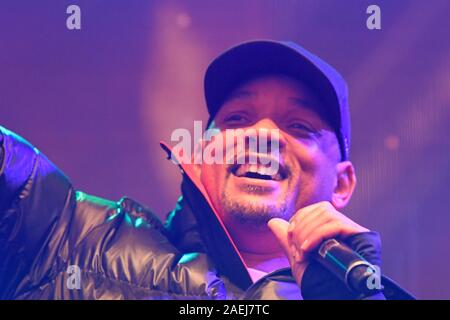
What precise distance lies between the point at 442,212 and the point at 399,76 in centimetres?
33

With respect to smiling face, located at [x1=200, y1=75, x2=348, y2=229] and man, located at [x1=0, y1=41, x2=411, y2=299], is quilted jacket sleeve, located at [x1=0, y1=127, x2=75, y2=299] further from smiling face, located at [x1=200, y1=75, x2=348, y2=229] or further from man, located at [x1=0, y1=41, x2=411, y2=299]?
smiling face, located at [x1=200, y1=75, x2=348, y2=229]

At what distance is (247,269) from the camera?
1.36 meters

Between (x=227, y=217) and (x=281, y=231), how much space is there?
13cm

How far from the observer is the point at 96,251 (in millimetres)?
1318

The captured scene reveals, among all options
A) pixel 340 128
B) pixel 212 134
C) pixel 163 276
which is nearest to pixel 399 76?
pixel 340 128

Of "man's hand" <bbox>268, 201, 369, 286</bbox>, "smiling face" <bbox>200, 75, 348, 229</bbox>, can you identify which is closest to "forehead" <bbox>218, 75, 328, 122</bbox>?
"smiling face" <bbox>200, 75, 348, 229</bbox>

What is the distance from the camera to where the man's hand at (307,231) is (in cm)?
128

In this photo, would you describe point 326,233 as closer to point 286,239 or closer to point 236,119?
point 286,239

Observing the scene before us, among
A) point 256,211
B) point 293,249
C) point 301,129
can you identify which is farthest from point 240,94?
point 293,249

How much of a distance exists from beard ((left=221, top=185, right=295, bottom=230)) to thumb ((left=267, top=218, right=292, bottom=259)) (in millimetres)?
24

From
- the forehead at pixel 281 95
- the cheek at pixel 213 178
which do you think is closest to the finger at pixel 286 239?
the cheek at pixel 213 178

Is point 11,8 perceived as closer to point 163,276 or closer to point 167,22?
point 167,22

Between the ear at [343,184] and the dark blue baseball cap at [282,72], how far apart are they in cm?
2

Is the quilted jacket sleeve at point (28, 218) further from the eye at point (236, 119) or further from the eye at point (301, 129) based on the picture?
the eye at point (301, 129)
